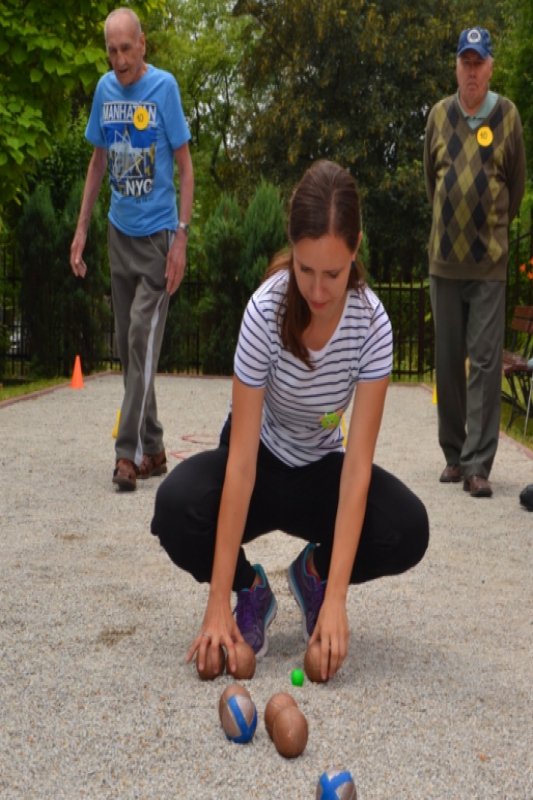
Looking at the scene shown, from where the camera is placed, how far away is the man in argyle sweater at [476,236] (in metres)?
5.71

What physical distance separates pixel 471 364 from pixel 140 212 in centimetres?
210

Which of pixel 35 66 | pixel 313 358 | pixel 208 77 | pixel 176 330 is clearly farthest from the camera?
pixel 208 77

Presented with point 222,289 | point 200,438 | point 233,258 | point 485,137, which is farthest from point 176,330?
point 485,137

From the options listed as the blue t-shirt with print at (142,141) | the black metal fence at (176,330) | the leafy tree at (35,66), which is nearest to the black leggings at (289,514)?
the blue t-shirt with print at (142,141)

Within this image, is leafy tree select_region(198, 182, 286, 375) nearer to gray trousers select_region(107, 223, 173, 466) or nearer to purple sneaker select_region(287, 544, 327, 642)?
gray trousers select_region(107, 223, 173, 466)

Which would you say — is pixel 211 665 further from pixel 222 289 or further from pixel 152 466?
pixel 222 289

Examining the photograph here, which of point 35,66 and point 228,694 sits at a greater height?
point 35,66

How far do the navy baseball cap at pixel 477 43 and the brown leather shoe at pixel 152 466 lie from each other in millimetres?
2869

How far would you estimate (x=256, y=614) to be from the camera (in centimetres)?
318

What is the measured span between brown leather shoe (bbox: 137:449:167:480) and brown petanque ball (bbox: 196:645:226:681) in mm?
3030

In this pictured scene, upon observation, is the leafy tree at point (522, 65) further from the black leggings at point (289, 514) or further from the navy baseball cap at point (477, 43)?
the black leggings at point (289, 514)

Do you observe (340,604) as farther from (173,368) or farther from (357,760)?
(173,368)

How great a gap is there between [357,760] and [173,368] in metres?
11.3

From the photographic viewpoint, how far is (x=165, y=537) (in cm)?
307
